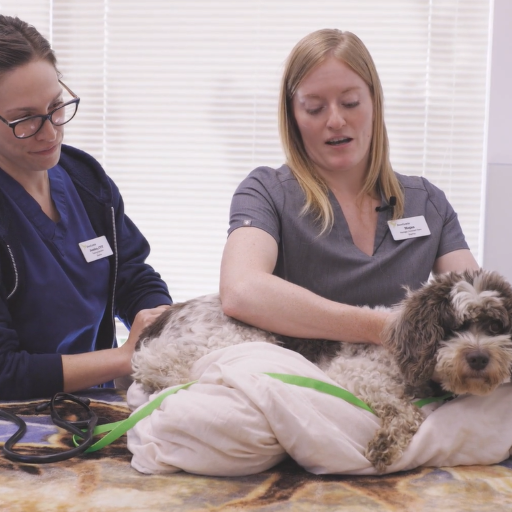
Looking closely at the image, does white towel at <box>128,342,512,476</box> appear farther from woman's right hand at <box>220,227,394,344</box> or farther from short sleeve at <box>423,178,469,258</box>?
short sleeve at <box>423,178,469,258</box>

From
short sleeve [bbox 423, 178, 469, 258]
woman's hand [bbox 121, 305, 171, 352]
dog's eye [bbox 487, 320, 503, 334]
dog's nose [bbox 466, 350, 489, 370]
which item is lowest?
woman's hand [bbox 121, 305, 171, 352]

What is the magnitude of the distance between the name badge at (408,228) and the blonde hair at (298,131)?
3 cm

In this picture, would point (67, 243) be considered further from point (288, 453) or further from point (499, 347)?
point (499, 347)

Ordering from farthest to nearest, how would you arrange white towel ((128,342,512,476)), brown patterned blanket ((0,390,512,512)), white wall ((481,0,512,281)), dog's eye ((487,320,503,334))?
1. white wall ((481,0,512,281))
2. dog's eye ((487,320,503,334))
3. white towel ((128,342,512,476))
4. brown patterned blanket ((0,390,512,512))

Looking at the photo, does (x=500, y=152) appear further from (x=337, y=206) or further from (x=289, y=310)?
(x=289, y=310)

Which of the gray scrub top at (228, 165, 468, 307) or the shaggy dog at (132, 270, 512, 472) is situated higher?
the gray scrub top at (228, 165, 468, 307)

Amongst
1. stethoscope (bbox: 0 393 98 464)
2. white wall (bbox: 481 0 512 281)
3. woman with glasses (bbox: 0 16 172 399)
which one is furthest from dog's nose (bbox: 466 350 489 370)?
white wall (bbox: 481 0 512 281)

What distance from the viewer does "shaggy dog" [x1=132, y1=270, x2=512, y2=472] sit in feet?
4.75

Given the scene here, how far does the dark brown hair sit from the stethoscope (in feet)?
3.25

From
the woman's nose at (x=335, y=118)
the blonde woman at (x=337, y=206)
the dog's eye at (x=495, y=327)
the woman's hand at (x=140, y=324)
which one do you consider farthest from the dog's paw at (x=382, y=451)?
the woman's nose at (x=335, y=118)

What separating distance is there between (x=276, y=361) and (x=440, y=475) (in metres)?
0.43

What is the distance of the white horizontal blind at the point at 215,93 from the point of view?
395 centimetres

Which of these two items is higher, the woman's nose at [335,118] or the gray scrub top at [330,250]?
the woman's nose at [335,118]

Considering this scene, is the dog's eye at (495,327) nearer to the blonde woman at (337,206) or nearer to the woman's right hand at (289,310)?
the woman's right hand at (289,310)
